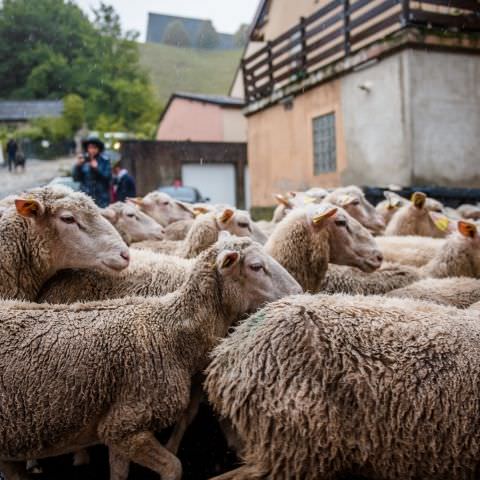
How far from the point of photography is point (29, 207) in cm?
295

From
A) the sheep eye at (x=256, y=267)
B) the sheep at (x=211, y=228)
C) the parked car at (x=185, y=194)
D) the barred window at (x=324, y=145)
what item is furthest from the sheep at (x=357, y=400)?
the parked car at (x=185, y=194)

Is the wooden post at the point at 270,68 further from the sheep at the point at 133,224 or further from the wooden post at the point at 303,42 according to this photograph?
the sheep at the point at 133,224

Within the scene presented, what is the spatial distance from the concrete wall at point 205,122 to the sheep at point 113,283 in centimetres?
2606

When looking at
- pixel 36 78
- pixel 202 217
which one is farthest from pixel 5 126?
pixel 202 217

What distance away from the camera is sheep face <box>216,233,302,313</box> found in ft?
8.42

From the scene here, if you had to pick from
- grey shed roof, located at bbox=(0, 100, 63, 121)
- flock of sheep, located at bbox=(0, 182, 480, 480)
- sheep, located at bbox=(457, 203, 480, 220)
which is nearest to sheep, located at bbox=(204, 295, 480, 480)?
flock of sheep, located at bbox=(0, 182, 480, 480)

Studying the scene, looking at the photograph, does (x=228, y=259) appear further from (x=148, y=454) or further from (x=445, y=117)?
(x=445, y=117)

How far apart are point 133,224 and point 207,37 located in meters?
108

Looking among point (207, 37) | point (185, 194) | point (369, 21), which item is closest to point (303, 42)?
point (369, 21)

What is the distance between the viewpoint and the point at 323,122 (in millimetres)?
13750

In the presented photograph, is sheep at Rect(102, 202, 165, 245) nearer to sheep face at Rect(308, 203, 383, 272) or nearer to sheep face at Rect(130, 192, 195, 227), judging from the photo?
sheep face at Rect(130, 192, 195, 227)

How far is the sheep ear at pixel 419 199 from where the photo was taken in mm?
5719

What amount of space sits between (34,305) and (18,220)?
31.7 inches

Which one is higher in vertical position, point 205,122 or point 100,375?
point 205,122
